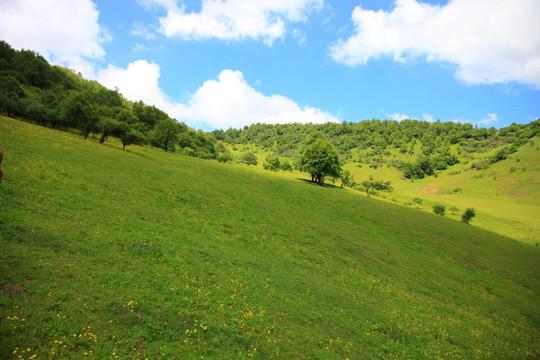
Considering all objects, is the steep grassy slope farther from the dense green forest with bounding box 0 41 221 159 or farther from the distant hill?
the dense green forest with bounding box 0 41 221 159

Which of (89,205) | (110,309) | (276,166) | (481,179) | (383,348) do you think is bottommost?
(383,348)

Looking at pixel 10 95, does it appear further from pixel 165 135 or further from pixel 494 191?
pixel 494 191

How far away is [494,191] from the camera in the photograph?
420ft

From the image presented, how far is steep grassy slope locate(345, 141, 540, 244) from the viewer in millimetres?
77100

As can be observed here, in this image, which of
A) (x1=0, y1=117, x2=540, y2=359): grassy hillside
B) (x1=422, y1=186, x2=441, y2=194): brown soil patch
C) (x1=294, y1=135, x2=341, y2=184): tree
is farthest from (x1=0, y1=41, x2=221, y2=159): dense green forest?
(x1=422, y1=186, x2=441, y2=194): brown soil patch

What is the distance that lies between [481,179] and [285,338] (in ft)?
629

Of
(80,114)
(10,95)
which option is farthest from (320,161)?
(10,95)

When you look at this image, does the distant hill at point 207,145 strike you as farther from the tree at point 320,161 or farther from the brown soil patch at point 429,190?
the tree at point 320,161

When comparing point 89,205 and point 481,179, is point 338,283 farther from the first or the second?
point 481,179

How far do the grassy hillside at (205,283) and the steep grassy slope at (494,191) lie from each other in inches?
2036

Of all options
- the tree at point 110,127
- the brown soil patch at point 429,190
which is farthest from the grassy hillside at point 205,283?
the brown soil patch at point 429,190

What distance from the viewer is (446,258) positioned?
3881cm

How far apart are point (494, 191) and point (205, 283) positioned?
17092 cm

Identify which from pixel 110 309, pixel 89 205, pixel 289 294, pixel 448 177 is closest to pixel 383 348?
pixel 289 294
